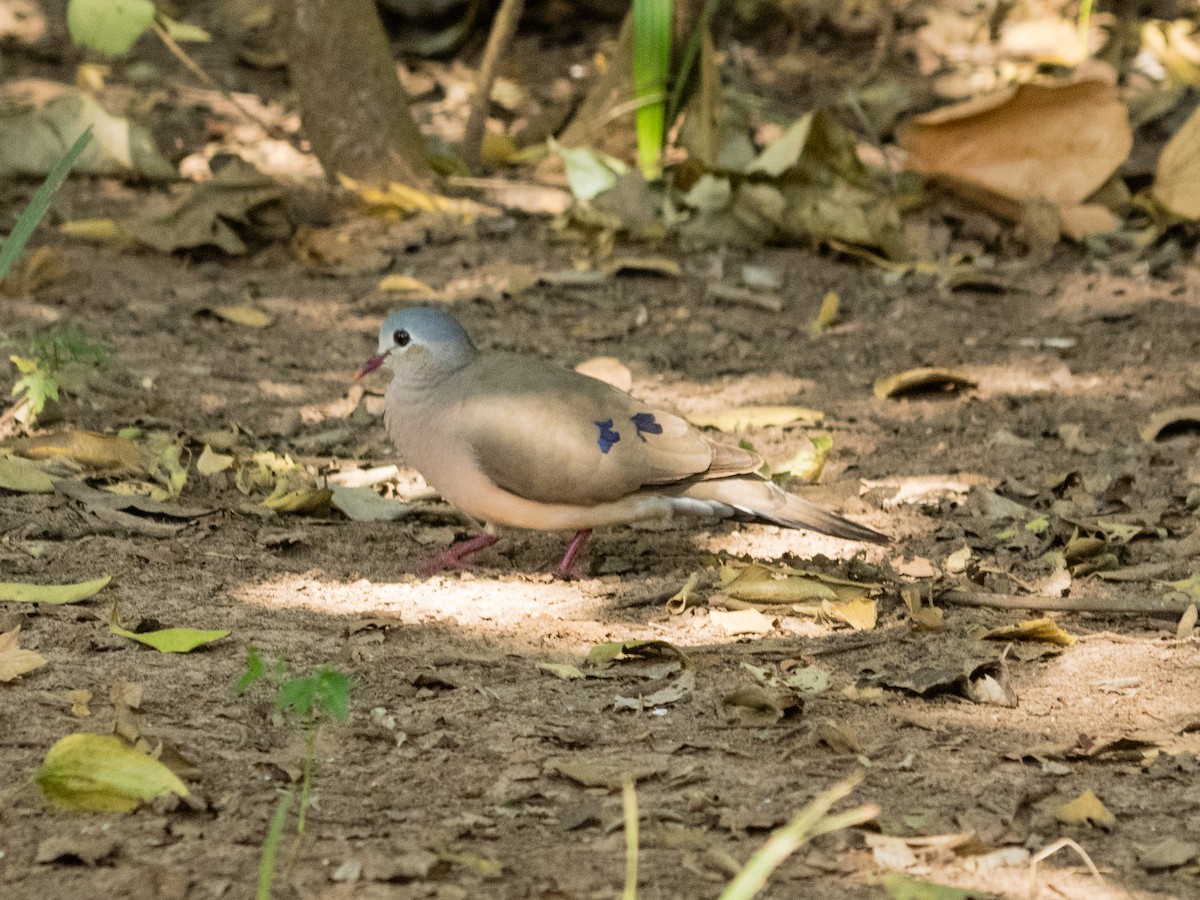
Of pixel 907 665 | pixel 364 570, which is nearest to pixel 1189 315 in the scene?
pixel 907 665

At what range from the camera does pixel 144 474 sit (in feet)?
14.1

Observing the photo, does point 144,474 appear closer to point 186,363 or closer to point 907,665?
point 186,363

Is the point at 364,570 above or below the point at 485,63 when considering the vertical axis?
below

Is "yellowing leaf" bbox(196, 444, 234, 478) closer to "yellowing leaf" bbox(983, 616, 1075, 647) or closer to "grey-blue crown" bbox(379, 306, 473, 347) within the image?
"grey-blue crown" bbox(379, 306, 473, 347)

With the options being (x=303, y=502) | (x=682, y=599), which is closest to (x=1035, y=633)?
(x=682, y=599)

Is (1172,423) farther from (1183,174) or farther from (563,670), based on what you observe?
(563,670)

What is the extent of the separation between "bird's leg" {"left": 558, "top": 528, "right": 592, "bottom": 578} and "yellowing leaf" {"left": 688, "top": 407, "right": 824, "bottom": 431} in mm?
941

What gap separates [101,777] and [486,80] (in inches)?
207

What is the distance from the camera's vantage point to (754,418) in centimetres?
495

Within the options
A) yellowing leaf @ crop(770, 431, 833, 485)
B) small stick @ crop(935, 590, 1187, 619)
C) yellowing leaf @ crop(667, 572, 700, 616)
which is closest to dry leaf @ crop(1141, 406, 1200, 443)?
yellowing leaf @ crop(770, 431, 833, 485)

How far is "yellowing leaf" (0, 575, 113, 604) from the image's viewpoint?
3.28m

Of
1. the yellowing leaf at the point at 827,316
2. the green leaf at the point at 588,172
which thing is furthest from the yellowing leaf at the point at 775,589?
the green leaf at the point at 588,172

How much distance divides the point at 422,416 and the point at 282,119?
4.37 metres

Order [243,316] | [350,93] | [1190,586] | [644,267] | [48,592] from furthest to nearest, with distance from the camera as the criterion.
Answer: [350,93]
[644,267]
[243,316]
[1190,586]
[48,592]
